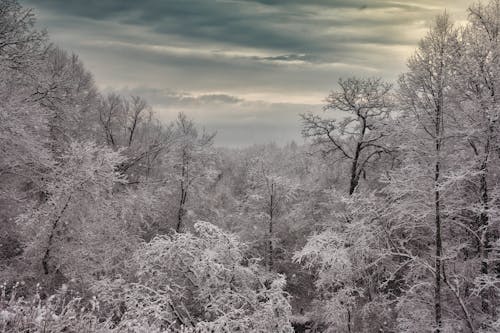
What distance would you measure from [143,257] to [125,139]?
2424 cm

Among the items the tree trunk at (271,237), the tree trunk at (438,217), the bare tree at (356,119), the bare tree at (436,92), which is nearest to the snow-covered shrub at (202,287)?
the tree trunk at (438,217)

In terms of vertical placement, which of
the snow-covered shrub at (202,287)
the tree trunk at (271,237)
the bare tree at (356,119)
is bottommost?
the tree trunk at (271,237)

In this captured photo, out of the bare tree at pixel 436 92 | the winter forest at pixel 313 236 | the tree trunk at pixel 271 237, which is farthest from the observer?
the tree trunk at pixel 271 237

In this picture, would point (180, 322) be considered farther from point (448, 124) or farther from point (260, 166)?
point (260, 166)

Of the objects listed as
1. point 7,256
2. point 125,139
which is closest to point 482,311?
point 7,256

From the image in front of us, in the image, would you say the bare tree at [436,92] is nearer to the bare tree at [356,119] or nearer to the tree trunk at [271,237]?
the bare tree at [356,119]

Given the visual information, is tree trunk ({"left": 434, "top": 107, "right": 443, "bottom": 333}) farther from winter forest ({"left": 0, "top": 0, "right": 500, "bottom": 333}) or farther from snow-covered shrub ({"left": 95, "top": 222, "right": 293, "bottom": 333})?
snow-covered shrub ({"left": 95, "top": 222, "right": 293, "bottom": 333})

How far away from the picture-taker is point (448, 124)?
1250 cm

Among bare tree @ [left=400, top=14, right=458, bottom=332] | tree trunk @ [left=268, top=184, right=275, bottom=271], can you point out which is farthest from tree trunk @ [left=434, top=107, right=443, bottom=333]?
tree trunk @ [left=268, top=184, right=275, bottom=271]

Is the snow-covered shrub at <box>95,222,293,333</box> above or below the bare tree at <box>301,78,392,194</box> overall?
below

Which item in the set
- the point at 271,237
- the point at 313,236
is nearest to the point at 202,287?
the point at 313,236

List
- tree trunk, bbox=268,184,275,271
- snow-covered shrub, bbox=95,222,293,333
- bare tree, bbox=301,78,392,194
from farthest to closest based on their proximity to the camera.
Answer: tree trunk, bbox=268,184,275,271 → bare tree, bbox=301,78,392,194 → snow-covered shrub, bbox=95,222,293,333

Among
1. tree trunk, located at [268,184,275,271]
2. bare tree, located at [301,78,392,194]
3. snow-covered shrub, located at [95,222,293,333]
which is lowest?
tree trunk, located at [268,184,275,271]

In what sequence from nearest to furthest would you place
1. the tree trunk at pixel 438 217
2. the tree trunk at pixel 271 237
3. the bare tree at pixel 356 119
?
the tree trunk at pixel 438 217
the bare tree at pixel 356 119
the tree trunk at pixel 271 237
